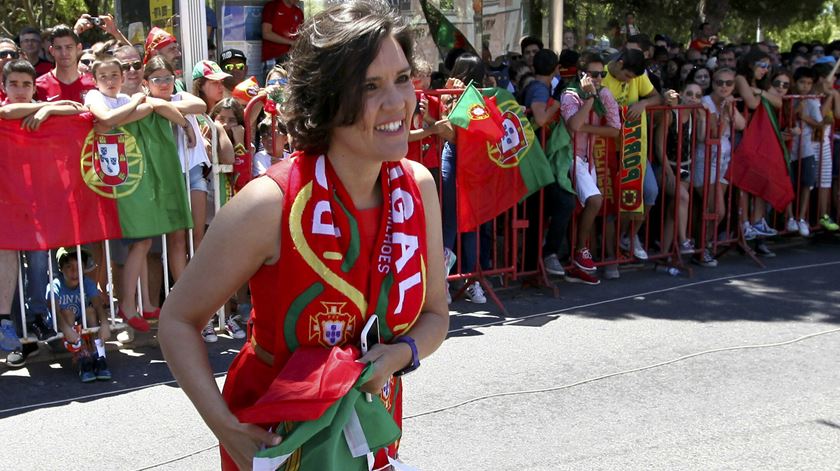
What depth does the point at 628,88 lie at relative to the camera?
29.8 feet

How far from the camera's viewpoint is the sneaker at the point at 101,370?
594 centimetres

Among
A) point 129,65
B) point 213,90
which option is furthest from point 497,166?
point 129,65

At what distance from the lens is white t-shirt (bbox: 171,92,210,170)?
6.71m

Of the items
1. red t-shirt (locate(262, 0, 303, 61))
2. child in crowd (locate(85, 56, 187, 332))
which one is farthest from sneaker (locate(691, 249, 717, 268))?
child in crowd (locate(85, 56, 187, 332))

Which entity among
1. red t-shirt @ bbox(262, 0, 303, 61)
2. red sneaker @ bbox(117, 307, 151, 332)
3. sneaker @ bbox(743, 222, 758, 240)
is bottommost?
red sneaker @ bbox(117, 307, 151, 332)

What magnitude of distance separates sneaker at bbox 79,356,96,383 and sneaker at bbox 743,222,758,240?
6565 mm

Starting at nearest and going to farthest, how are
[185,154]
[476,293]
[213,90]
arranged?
[185,154] < [213,90] < [476,293]

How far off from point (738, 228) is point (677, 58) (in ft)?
13.5

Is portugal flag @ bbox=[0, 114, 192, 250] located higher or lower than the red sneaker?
higher

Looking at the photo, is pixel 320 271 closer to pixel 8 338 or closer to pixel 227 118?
pixel 8 338

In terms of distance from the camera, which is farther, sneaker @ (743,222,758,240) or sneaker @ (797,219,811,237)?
sneaker @ (797,219,811,237)

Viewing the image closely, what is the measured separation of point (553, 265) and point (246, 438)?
6398 mm

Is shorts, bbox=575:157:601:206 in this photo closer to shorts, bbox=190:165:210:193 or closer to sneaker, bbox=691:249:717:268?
sneaker, bbox=691:249:717:268

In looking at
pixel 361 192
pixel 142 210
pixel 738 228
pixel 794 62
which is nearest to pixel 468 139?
pixel 142 210
